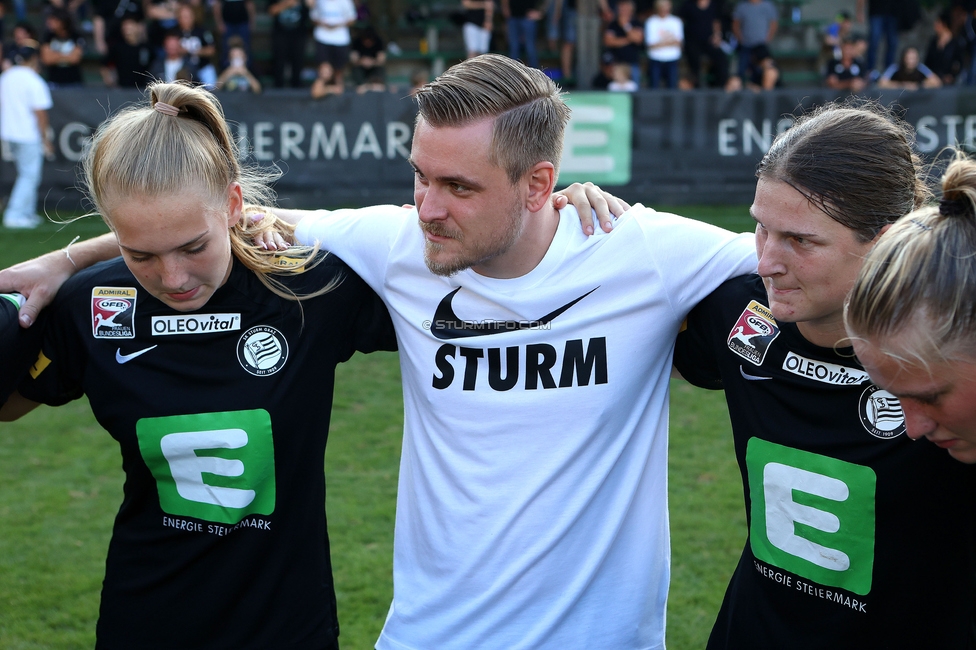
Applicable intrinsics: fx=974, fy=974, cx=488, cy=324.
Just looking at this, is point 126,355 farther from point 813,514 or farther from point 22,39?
point 22,39

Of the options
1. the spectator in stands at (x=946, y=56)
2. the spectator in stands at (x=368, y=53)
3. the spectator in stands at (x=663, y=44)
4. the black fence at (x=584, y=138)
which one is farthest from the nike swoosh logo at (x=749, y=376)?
the spectator in stands at (x=946, y=56)

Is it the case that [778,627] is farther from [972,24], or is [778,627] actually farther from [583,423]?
[972,24]

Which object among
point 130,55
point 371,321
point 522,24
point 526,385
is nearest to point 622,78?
point 522,24

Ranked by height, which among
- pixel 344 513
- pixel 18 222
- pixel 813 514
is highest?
pixel 813 514

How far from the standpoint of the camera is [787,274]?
2.16m

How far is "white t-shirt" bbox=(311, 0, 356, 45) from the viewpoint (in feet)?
49.2

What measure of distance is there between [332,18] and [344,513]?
11586 millimetres

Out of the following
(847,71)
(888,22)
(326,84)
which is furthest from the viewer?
Answer: (888,22)

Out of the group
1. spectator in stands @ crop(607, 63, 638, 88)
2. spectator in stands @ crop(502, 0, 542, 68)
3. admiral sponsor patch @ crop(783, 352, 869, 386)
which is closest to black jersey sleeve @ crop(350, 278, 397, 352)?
admiral sponsor patch @ crop(783, 352, 869, 386)

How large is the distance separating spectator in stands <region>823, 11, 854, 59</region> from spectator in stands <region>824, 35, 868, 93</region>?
1.16 feet

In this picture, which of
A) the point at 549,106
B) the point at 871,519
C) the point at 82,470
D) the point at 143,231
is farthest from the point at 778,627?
the point at 82,470

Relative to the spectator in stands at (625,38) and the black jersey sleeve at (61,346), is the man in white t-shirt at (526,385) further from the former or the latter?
the spectator in stands at (625,38)

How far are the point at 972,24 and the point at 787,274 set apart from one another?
1617 cm

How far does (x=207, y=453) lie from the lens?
2482mm
